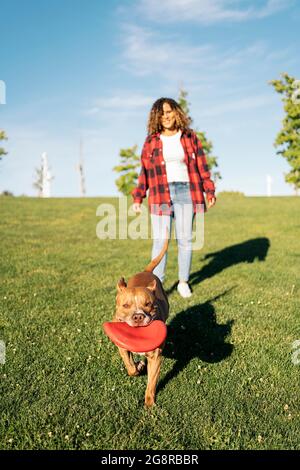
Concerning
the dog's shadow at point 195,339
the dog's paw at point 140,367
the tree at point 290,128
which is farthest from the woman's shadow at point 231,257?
the tree at point 290,128

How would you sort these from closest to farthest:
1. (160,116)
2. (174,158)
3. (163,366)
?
(163,366)
(160,116)
(174,158)

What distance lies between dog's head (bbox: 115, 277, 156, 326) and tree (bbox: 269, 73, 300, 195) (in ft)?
110

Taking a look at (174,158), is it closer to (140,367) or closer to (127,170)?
(140,367)

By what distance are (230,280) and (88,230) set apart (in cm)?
891

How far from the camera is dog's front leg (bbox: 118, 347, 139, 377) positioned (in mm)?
3795

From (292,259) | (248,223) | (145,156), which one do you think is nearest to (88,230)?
(248,223)

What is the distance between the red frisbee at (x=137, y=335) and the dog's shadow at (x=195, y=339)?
2.49 ft

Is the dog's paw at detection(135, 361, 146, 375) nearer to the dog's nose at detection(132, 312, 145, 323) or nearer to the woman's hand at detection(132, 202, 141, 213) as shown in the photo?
the dog's nose at detection(132, 312, 145, 323)

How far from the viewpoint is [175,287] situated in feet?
24.5

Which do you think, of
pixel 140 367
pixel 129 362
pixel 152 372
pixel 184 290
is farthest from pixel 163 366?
pixel 184 290

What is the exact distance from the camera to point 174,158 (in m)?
6.21

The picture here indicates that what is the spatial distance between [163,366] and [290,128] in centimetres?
3515

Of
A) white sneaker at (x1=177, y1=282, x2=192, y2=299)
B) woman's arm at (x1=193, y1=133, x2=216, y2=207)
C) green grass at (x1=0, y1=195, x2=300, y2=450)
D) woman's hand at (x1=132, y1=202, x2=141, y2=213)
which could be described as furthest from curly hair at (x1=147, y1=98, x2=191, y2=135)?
green grass at (x1=0, y1=195, x2=300, y2=450)
